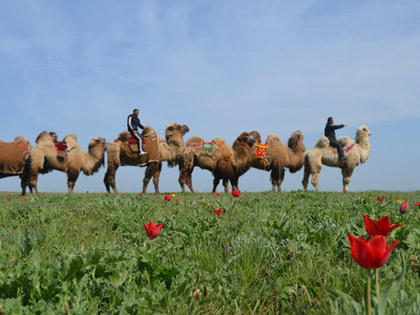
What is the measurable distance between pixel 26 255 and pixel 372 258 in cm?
295

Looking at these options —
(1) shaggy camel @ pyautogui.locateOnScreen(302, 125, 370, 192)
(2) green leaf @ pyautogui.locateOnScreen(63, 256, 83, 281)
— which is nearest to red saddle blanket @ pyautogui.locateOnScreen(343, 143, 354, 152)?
(1) shaggy camel @ pyautogui.locateOnScreen(302, 125, 370, 192)

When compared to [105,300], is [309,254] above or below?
above

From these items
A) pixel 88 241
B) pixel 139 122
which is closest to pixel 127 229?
pixel 88 241

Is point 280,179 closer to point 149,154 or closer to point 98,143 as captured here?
point 149,154

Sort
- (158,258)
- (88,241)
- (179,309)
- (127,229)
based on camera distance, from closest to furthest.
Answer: (179,309), (158,258), (88,241), (127,229)

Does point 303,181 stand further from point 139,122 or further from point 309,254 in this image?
point 309,254

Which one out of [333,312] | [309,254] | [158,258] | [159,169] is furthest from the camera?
[159,169]

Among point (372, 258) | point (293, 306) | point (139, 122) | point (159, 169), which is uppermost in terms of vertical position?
point (139, 122)

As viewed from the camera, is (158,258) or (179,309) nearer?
(179,309)

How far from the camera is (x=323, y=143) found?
18.1 m

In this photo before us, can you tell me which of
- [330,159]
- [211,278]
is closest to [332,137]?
[330,159]

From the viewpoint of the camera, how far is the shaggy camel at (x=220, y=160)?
51.9 feet

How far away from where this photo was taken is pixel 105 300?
2400 millimetres

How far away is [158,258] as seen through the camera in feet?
8.95
